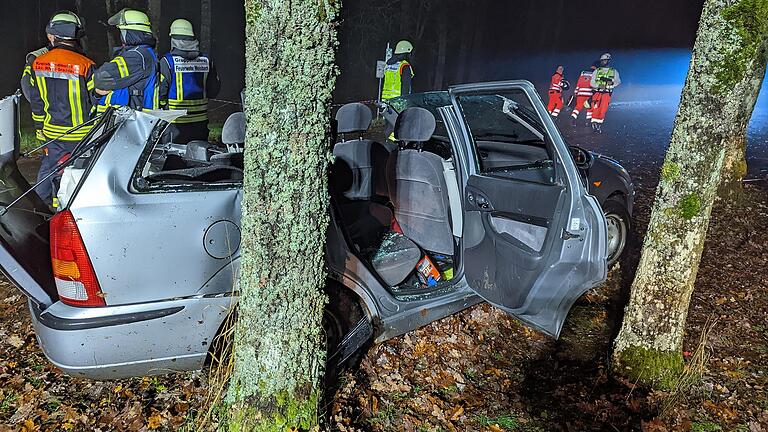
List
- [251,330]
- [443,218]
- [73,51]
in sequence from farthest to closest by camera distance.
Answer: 1. [73,51]
2. [443,218]
3. [251,330]

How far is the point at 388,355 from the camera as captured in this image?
11.9 feet

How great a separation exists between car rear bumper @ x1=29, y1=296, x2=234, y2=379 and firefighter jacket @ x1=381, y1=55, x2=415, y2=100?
709 cm

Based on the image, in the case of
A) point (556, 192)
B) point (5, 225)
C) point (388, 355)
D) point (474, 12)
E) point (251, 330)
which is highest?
point (474, 12)

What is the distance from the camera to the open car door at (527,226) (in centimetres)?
331

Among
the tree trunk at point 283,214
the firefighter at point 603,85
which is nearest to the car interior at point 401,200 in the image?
the tree trunk at point 283,214

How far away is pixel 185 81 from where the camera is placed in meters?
5.52

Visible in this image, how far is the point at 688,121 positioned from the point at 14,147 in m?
3.84

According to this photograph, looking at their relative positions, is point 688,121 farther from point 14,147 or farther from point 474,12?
point 474,12

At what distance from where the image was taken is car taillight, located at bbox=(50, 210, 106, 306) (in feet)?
8.04

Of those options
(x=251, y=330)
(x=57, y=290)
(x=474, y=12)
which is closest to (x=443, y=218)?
(x=251, y=330)

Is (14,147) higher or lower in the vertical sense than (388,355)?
higher

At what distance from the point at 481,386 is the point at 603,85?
11059 millimetres

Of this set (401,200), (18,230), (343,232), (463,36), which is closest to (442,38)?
(463,36)

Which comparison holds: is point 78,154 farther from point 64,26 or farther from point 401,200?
point 64,26
